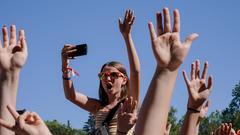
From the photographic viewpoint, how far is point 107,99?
655 cm

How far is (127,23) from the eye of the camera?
6117mm

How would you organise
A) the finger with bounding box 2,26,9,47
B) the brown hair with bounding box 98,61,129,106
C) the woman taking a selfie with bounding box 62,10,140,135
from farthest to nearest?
the brown hair with bounding box 98,61,129,106 < the woman taking a selfie with bounding box 62,10,140,135 < the finger with bounding box 2,26,9,47

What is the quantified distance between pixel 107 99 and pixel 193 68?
2.01 m

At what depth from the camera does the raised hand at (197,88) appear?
4.26 m

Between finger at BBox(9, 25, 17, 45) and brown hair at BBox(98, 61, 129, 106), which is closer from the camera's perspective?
finger at BBox(9, 25, 17, 45)

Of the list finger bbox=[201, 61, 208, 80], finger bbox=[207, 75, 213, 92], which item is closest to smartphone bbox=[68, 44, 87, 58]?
finger bbox=[201, 61, 208, 80]

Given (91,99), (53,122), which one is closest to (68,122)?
(53,122)

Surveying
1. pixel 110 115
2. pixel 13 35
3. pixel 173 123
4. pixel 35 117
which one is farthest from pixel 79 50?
pixel 173 123

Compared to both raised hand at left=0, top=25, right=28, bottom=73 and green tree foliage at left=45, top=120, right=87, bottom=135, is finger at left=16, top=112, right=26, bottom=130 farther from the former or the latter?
green tree foliage at left=45, top=120, right=87, bottom=135

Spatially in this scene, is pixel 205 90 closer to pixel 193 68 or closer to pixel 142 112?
pixel 193 68

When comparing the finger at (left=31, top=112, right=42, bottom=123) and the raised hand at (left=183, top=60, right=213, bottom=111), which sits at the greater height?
the raised hand at (left=183, top=60, right=213, bottom=111)

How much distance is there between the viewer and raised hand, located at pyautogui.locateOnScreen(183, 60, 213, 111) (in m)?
4.26

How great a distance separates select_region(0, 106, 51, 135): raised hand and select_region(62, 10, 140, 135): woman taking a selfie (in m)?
2.48

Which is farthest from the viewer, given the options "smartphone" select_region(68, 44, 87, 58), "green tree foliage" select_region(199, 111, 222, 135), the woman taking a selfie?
"green tree foliage" select_region(199, 111, 222, 135)
